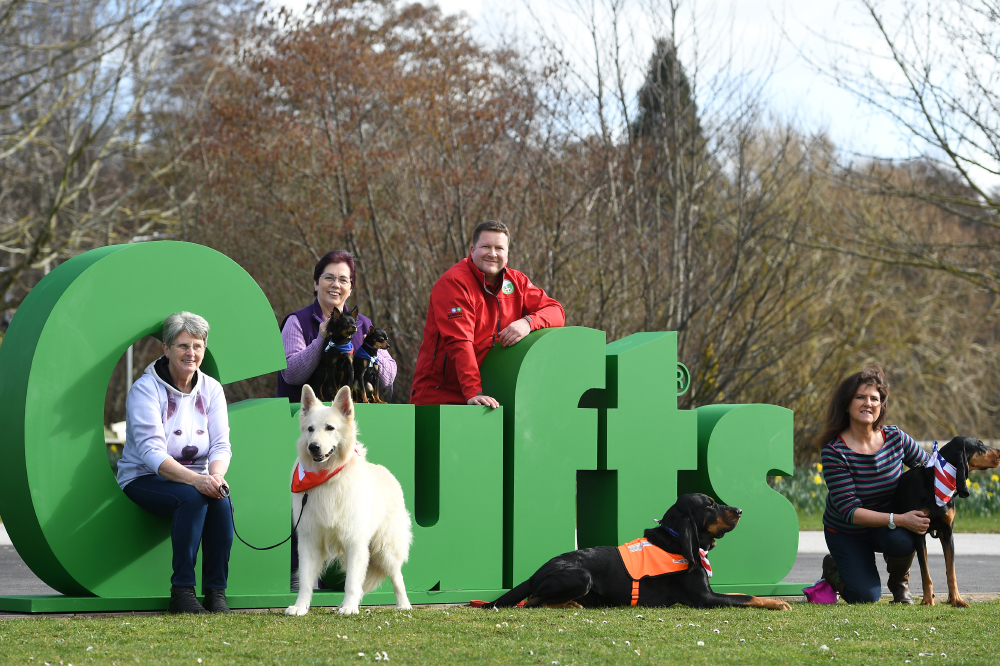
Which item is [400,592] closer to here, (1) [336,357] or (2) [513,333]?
(1) [336,357]

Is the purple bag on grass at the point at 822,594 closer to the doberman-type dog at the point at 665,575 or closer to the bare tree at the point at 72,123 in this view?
the doberman-type dog at the point at 665,575

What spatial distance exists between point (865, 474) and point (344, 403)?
351cm

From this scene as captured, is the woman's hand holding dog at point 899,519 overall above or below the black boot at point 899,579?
above

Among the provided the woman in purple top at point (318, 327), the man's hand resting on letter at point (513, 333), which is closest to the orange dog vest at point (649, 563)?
the man's hand resting on letter at point (513, 333)

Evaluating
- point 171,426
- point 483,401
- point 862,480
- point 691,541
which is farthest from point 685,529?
point 171,426

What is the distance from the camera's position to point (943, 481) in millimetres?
5980

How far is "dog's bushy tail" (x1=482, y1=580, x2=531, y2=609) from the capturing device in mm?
5922

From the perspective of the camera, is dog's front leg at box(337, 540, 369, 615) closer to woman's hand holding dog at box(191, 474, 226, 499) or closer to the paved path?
woman's hand holding dog at box(191, 474, 226, 499)

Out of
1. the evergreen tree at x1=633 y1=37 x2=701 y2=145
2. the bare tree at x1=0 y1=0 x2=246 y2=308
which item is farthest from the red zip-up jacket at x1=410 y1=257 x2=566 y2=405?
the bare tree at x1=0 y1=0 x2=246 y2=308

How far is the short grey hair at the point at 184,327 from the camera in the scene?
5355 millimetres

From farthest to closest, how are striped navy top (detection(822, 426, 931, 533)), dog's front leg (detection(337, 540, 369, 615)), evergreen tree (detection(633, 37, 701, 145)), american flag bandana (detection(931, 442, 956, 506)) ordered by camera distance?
evergreen tree (detection(633, 37, 701, 145))
striped navy top (detection(822, 426, 931, 533))
american flag bandana (detection(931, 442, 956, 506))
dog's front leg (detection(337, 540, 369, 615))

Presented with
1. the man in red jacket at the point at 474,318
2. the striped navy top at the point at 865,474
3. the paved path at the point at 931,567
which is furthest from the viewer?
the paved path at the point at 931,567

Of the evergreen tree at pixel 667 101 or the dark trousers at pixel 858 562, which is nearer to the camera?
the dark trousers at pixel 858 562

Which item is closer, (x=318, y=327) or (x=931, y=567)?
(x=318, y=327)
